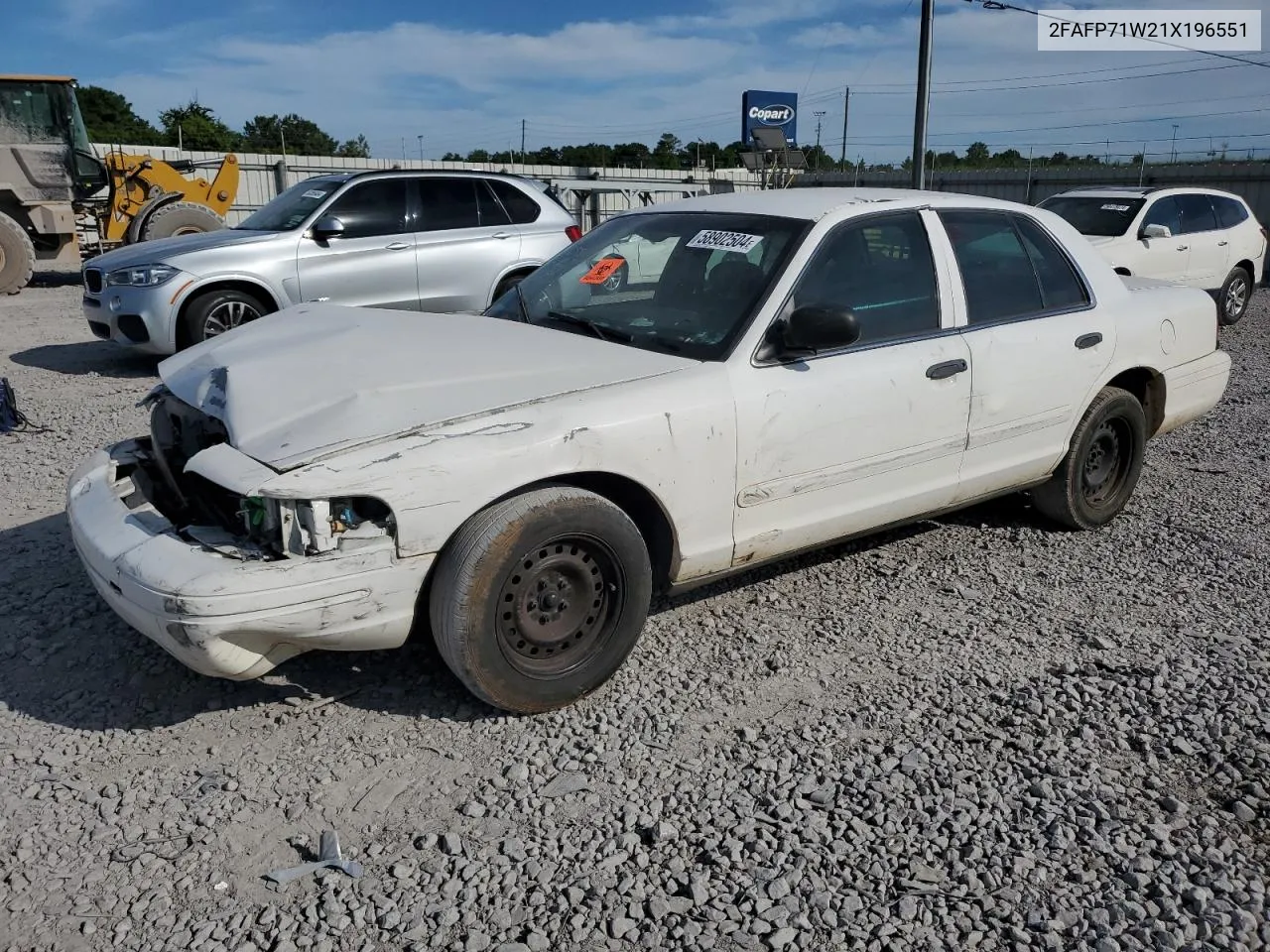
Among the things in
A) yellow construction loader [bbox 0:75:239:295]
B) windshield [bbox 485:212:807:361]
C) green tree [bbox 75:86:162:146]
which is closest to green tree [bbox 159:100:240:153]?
green tree [bbox 75:86:162:146]

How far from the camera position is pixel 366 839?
9.41 feet

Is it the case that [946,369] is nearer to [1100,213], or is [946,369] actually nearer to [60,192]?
[1100,213]

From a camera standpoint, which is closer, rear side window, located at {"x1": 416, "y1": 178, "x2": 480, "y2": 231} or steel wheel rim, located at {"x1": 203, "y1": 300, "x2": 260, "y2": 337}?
steel wheel rim, located at {"x1": 203, "y1": 300, "x2": 260, "y2": 337}

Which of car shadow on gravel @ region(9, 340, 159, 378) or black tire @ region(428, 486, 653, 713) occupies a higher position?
black tire @ region(428, 486, 653, 713)

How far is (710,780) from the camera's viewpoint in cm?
315

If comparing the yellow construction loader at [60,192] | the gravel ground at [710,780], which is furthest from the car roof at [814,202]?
the yellow construction loader at [60,192]

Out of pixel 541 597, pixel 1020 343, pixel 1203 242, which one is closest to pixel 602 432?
pixel 541 597

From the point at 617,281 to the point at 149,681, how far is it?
2.38m

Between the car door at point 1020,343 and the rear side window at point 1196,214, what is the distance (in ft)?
30.1

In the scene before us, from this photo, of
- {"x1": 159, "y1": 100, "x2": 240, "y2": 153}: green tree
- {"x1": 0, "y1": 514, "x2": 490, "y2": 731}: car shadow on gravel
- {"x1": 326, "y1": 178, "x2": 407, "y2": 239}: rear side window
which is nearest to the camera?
{"x1": 0, "y1": 514, "x2": 490, "y2": 731}: car shadow on gravel

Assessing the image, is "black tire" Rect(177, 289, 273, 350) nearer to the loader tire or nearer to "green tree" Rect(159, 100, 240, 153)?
the loader tire

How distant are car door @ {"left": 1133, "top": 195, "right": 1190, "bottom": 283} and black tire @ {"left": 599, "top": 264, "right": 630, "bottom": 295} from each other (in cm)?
964

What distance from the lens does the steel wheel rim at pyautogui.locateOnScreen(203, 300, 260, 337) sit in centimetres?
886

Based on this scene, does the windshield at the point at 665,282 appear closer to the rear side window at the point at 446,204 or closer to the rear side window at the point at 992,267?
the rear side window at the point at 992,267
